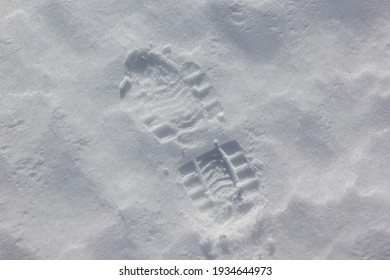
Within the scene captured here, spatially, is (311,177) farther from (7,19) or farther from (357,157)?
(7,19)

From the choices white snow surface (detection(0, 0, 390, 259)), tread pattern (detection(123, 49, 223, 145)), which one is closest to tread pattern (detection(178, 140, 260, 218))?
white snow surface (detection(0, 0, 390, 259))

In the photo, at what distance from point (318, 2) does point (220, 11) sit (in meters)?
0.51

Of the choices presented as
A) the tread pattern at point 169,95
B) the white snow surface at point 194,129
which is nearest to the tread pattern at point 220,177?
the white snow surface at point 194,129

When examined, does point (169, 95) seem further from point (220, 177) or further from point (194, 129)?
point (220, 177)

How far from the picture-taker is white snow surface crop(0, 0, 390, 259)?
165 centimetres

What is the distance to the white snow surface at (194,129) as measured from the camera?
5.40ft

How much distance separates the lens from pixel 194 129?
1.74 meters

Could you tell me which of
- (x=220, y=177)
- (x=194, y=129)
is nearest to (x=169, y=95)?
(x=194, y=129)

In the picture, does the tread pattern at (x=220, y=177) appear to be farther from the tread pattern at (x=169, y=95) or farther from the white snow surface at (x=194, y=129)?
the tread pattern at (x=169, y=95)

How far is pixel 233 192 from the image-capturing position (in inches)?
67.0

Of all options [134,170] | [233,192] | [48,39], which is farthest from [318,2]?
[48,39]

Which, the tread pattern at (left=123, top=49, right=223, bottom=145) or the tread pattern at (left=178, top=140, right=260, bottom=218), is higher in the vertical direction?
the tread pattern at (left=123, top=49, right=223, bottom=145)

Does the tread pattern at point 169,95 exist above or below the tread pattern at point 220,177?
above

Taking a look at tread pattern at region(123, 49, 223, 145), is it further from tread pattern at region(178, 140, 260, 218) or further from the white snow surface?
tread pattern at region(178, 140, 260, 218)
